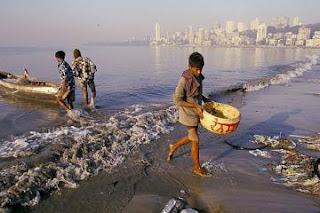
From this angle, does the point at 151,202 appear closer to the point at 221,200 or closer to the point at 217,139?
the point at 221,200

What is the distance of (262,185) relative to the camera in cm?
482

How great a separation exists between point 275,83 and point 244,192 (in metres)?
16.1

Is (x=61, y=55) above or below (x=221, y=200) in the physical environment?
above

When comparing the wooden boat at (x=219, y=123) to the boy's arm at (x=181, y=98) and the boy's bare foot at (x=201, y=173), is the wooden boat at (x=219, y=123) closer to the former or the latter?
the boy's arm at (x=181, y=98)

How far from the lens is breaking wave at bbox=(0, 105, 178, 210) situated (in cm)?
461

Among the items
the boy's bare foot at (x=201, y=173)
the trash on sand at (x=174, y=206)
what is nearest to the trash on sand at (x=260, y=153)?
the boy's bare foot at (x=201, y=173)

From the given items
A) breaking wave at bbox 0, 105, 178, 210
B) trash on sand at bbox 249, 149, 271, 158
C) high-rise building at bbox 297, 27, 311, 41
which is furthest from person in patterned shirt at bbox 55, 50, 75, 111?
high-rise building at bbox 297, 27, 311, 41

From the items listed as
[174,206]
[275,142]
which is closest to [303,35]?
[275,142]

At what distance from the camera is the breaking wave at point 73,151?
15.1ft

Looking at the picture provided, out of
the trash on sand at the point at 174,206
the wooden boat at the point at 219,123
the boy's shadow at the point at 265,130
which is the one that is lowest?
the boy's shadow at the point at 265,130

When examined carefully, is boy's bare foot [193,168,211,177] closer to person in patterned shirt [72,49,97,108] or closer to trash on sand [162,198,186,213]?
trash on sand [162,198,186,213]

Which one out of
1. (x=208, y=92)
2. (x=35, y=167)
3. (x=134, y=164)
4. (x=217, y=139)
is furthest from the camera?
(x=208, y=92)

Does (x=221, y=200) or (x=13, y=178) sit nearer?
(x=221, y=200)

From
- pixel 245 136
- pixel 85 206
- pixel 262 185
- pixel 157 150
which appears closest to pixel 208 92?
pixel 245 136
